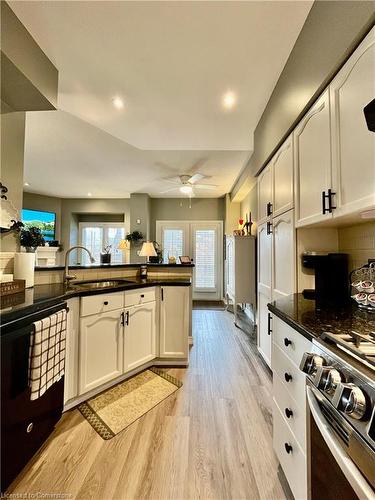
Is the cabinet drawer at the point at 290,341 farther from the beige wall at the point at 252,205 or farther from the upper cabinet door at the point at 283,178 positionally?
the beige wall at the point at 252,205

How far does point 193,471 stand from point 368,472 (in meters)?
1.14

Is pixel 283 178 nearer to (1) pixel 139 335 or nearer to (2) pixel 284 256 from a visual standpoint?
(2) pixel 284 256

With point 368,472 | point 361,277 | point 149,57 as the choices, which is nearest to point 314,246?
point 361,277

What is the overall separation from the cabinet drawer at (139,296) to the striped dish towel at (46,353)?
2.25ft

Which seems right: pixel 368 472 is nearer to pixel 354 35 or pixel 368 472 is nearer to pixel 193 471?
pixel 193 471

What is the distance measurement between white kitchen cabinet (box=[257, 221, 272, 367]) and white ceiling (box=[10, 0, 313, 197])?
133 centimetres

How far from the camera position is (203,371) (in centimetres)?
237

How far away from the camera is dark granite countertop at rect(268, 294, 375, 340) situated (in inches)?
36.9

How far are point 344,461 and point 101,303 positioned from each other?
5.79ft

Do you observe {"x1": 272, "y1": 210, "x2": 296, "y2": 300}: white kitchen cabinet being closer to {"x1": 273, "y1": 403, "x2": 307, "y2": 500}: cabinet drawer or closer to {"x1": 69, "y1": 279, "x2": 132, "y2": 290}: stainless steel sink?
{"x1": 273, "y1": 403, "x2": 307, "y2": 500}: cabinet drawer

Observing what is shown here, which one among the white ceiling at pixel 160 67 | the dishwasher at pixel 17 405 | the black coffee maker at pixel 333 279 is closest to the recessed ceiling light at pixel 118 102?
the white ceiling at pixel 160 67

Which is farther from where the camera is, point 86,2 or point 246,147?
point 246,147

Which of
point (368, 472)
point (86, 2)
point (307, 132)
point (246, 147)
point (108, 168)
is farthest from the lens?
point (108, 168)

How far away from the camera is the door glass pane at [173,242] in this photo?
6.19 meters
